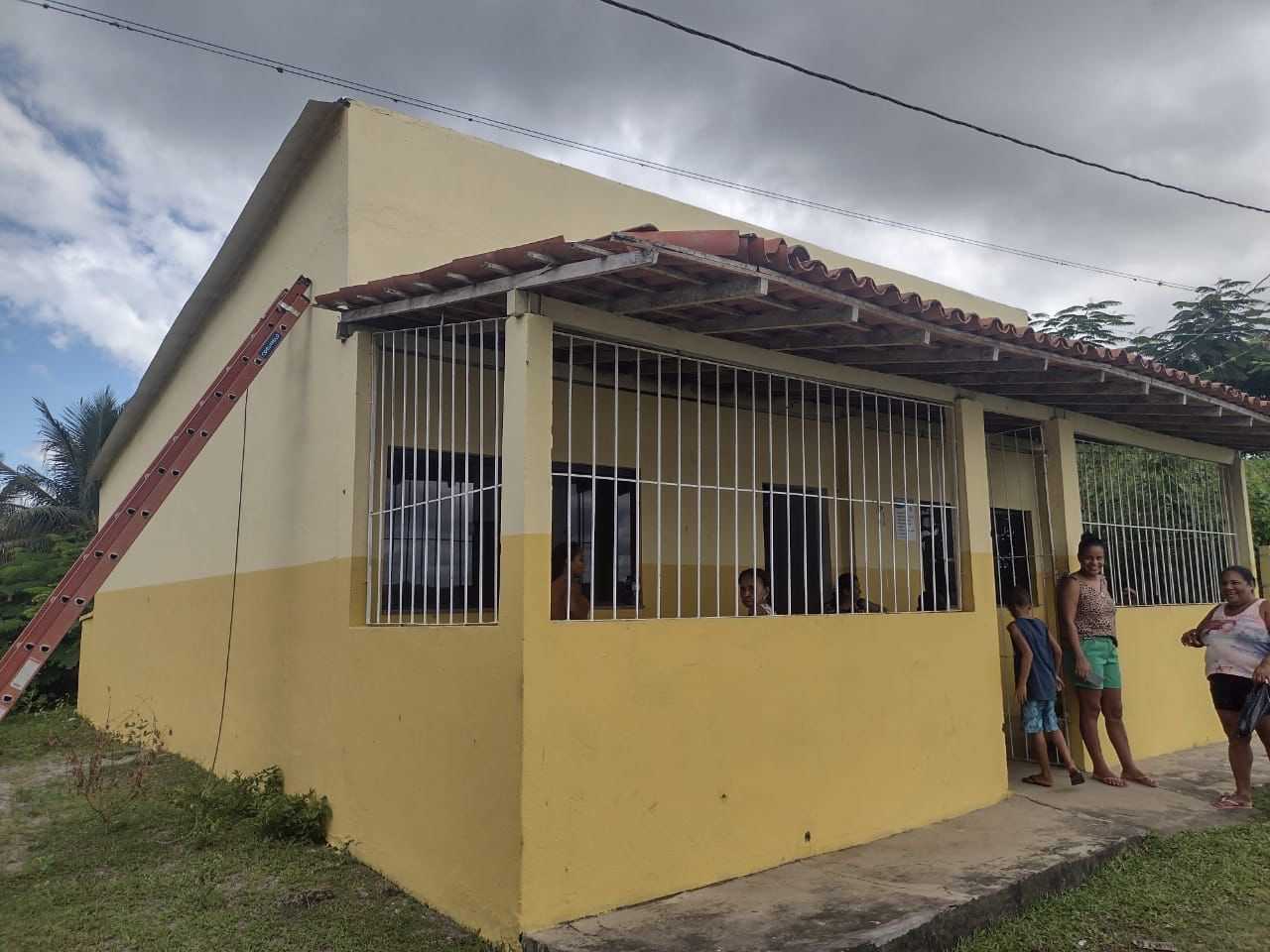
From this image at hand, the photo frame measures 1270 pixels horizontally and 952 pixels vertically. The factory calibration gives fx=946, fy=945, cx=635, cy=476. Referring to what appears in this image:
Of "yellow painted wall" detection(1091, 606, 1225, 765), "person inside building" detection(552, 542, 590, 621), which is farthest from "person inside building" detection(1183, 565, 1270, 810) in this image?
"person inside building" detection(552, 542, 590, 621)

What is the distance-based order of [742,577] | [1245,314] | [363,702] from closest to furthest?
[363,702], [742,577], [1245,314]

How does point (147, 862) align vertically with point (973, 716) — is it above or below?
below

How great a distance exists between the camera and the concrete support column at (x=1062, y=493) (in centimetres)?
695

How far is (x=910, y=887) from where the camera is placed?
4312mm

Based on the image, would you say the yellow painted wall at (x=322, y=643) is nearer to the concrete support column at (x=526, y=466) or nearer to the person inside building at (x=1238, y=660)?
the concrete support column at (x=526, y=466)

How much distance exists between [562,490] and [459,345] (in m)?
1.60

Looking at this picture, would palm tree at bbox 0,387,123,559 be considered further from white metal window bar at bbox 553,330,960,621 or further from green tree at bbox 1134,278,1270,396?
green tree at bbox 1134,278,1270,396

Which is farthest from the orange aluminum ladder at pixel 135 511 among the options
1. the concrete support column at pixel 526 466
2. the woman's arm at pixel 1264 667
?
the woman's arm at pixel 1264 667

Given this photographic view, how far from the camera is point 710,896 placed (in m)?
4.24

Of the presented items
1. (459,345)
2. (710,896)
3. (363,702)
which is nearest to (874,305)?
(459,345)

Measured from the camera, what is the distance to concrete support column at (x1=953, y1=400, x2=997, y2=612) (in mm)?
6098

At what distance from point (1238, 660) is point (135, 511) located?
6.74m

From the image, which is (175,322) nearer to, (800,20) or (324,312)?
(324,312)

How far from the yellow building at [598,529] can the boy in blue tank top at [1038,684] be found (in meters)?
0.38
